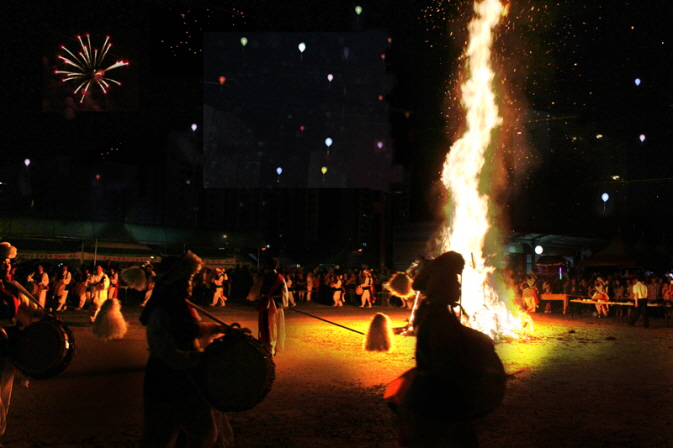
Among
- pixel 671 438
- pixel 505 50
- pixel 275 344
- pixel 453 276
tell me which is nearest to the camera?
pixel 453 276

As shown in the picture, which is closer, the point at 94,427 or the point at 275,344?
the point at 94,427

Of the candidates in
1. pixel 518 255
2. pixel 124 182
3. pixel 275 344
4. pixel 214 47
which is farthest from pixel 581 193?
pixel 124 182

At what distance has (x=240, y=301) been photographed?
2480 centimetres

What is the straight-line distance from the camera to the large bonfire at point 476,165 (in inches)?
579

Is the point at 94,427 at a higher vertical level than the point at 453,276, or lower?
lower

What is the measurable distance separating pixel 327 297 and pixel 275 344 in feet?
50.3

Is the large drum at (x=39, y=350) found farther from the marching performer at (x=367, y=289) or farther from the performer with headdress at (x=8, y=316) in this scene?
the marching performer at (x=367, y=289)

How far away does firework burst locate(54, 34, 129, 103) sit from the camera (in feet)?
44.3

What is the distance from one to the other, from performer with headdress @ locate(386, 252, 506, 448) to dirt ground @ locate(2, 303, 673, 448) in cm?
212

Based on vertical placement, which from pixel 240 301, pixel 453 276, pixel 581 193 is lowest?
pixel 240 301

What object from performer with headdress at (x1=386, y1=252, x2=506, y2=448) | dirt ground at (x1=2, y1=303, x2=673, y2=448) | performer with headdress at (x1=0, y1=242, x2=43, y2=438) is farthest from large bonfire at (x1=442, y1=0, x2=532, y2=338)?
performer with headdress at (x1=386, y1=252, x2=506, y2=448)

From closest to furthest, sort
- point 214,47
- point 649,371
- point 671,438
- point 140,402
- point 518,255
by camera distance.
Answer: point 671,438, point 140,402, point 649,371, point 214,47, point 518,255

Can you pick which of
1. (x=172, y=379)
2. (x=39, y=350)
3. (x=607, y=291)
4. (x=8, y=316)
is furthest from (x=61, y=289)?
(x=607, y=291)

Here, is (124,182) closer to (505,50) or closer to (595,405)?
(505,50)
